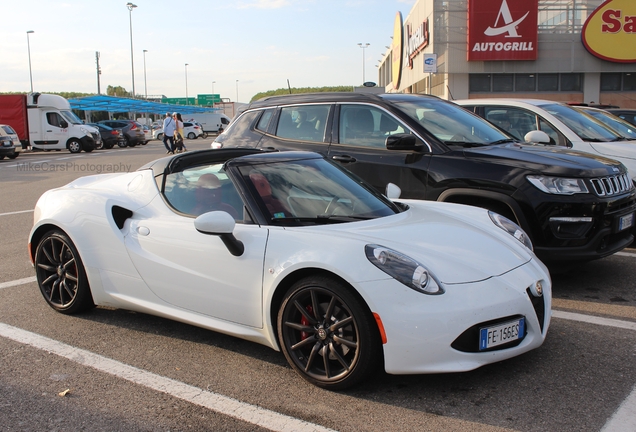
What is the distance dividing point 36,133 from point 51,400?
31.6 meters

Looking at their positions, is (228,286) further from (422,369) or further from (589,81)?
(589,81)

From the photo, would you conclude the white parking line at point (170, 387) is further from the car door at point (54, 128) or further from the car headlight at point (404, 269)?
the car door at point (54, 128)

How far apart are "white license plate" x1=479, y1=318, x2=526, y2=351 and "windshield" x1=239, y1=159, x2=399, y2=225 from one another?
1141mm

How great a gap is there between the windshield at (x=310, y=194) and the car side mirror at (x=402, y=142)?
Result: 56.5 inches

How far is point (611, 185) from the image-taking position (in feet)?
17.8

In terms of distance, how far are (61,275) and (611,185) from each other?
4.72 m

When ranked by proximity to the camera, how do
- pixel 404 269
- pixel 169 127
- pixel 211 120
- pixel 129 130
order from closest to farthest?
pixel 404 269
pixel 169 127
pixel 129 130
pixel 211 120

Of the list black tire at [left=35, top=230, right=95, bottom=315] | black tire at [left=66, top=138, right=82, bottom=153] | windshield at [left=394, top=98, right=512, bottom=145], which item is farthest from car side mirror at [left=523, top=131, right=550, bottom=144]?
black tire at [left=66, top=138, right=82, bottom=153]

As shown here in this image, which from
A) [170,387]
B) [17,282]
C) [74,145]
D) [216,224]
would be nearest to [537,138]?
[216,224]

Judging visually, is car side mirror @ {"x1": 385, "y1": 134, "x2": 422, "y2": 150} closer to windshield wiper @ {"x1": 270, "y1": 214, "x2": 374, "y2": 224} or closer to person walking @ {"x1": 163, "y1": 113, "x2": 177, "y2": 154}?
windshield wiper @ {"x1": 270, "y1": 214, "x2": 374, "y2": 224}

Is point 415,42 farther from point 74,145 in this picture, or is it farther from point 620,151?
point 620,151

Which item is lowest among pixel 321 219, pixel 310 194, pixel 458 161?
pixel 321 219

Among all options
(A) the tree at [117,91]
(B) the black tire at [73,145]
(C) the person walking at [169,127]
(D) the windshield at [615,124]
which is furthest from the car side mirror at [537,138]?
(A) the tree at [117,91]

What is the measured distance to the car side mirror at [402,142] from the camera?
585cm
